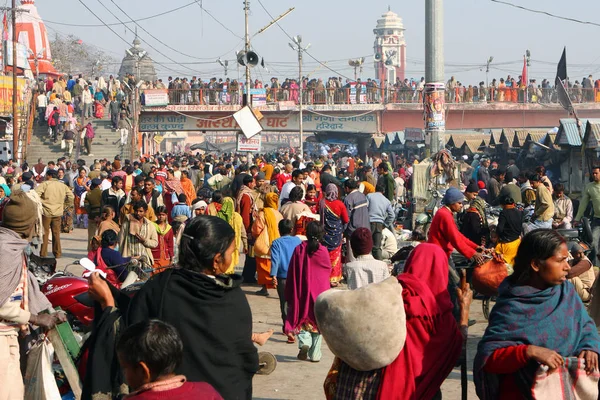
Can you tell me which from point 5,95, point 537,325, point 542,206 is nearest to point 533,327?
point 537,325

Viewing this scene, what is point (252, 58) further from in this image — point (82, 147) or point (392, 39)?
point (392, 39)

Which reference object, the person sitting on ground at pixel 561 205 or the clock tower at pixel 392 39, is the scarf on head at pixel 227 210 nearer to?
the person sitting on ground at pixel 561 205

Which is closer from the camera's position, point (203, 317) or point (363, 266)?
point (203, 317)

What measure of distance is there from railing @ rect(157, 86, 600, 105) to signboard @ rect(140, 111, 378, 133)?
0.69m

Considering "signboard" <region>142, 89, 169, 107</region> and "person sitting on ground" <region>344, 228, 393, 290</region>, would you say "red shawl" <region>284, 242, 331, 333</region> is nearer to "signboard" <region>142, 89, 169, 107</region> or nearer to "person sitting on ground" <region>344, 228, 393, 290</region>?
"person sitting on ground" <region>344, 228, 393, 290</region>

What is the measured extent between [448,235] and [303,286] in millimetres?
1346

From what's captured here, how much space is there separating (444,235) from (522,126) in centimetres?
4010

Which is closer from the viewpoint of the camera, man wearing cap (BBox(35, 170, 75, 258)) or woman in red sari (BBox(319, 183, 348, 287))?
woman in red sari (BBox(319, 183, 348, 287))

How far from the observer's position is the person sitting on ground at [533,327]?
4051 mm

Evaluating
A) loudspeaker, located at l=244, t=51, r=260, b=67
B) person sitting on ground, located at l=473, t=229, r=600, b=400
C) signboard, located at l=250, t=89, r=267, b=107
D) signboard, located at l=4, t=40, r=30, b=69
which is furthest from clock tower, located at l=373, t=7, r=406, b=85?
person sitting on ground, located at l=473, t=229, r=600, b=400

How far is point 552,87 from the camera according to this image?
47.4 metres

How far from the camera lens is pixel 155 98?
134ft

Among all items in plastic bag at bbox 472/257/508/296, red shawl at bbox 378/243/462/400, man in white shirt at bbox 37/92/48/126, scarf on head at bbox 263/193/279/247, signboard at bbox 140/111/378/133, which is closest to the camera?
red shawl at bbox 378/243/462/400

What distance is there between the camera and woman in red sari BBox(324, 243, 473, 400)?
450cm
